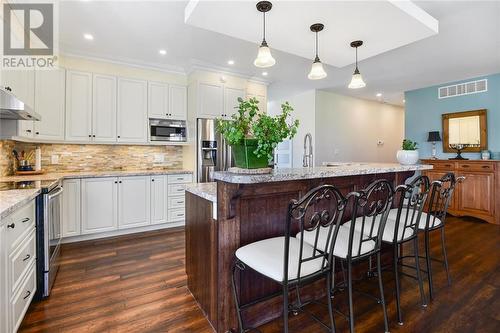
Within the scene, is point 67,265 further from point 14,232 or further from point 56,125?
point 56,125

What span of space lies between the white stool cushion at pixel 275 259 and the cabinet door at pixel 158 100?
3381 mm

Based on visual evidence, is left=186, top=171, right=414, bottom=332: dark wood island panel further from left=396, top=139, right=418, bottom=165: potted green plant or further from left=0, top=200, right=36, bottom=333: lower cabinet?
left=396, top=139, right=418, bottom=165: potted green plant

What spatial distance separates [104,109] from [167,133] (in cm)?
98

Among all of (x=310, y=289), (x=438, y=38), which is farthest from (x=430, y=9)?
(x=310, y=289)

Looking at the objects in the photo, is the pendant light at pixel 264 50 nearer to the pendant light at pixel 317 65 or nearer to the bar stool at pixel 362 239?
the pendant light at pixel 317 65

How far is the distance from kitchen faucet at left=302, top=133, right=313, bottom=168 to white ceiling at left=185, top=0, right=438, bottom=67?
121 inches

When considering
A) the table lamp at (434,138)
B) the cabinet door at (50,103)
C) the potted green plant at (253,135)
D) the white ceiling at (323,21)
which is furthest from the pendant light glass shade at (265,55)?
the table lamp at (434,138)

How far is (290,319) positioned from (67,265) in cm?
250

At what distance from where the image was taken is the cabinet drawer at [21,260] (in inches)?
61.3

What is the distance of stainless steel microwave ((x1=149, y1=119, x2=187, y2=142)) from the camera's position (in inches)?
166

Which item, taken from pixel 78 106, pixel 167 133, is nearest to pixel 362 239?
pixel 167 133

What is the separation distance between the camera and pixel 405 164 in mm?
2779

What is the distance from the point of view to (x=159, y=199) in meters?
4.04

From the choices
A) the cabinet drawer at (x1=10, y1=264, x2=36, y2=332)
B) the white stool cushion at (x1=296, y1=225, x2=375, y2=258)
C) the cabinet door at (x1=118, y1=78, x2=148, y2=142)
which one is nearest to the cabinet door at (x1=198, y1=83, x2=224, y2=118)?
the cabinet door at (x1=118, y1=78, x2=148, y2=142)
